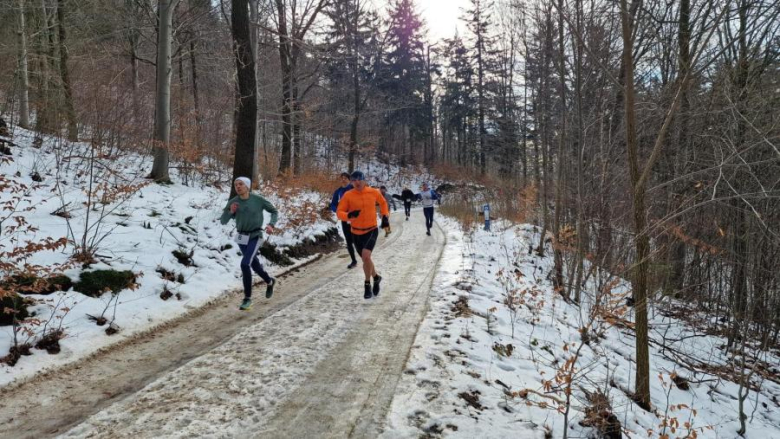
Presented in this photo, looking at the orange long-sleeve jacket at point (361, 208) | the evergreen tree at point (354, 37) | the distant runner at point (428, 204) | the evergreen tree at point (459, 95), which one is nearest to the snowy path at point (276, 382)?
the orange long-sleeve jacket at point (361, 208)

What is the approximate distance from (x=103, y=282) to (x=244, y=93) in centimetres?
608

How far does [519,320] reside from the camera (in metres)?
6.50

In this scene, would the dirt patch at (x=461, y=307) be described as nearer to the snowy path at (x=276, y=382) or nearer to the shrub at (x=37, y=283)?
the snowy path at (x=276, y=382)

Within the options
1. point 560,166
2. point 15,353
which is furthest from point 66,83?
point 560,166

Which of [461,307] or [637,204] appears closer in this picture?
[637,204]

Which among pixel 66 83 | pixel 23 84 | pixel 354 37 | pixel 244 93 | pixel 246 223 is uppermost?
pixel 354 37

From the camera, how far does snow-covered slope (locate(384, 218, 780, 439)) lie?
355 centimetres

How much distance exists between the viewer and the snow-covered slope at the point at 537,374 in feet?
11.6

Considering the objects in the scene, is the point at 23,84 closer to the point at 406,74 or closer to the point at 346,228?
the point at 346,228

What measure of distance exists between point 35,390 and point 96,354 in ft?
2.64

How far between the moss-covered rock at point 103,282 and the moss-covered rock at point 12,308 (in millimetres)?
724

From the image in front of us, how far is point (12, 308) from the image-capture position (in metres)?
4.46

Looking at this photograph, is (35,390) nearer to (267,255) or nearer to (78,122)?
(267,255)

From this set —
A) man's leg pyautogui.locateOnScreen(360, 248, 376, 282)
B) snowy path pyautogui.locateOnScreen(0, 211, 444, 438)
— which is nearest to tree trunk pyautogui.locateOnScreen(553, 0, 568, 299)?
man's leg pyautogui.locateOnScreen(360, 248, 376, 282)
